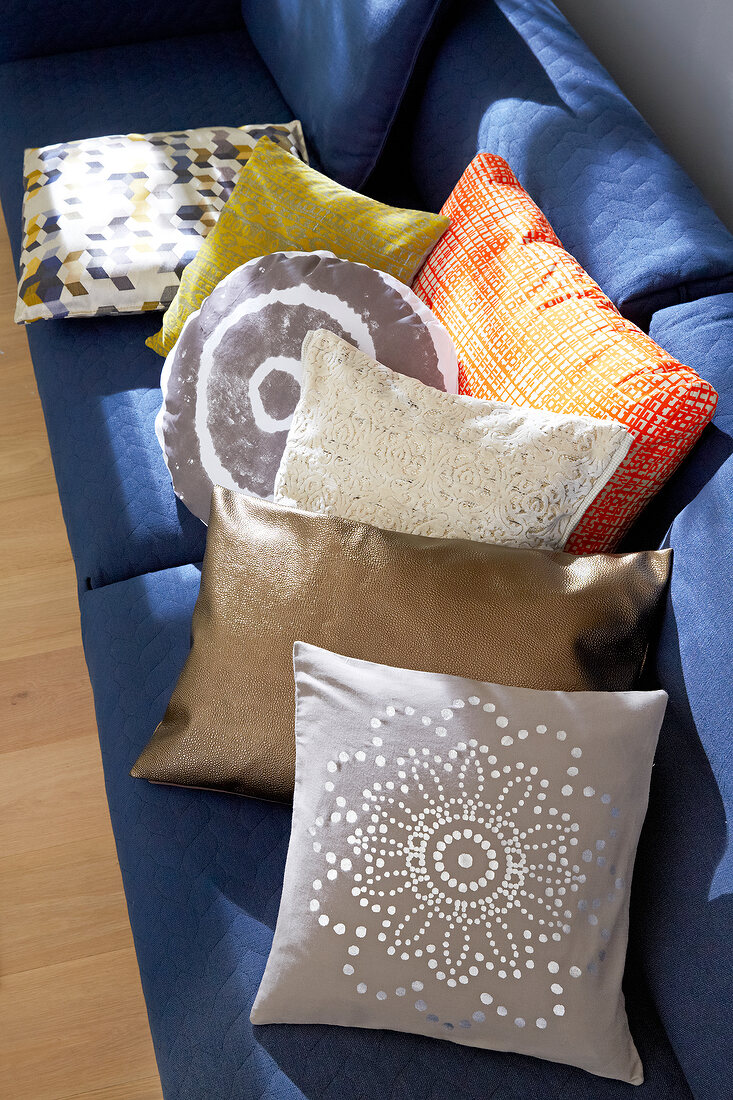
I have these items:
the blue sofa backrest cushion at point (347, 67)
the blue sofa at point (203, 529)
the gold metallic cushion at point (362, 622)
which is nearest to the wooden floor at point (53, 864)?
the blue sofa at point (203, 529)

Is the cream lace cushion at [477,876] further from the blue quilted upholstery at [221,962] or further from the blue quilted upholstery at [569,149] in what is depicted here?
the blue quilted upholstery at [569,149]

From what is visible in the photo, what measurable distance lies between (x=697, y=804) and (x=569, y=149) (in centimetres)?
92

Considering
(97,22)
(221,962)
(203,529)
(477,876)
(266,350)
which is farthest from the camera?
(97,22)

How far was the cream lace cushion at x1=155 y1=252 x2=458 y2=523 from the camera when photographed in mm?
1227

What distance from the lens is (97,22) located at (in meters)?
2.07

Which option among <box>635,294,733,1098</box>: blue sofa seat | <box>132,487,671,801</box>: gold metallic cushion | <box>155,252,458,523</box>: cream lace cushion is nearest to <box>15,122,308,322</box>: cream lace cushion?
<box>155,252,458,523</box>: cream lace cushion

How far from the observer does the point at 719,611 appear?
92 centimetres

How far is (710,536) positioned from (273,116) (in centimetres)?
142

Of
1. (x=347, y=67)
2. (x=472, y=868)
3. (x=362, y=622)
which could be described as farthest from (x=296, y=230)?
(x=472, y=868)

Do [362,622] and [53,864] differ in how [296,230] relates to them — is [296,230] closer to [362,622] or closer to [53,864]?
[362,622]

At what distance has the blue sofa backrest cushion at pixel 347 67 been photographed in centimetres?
152

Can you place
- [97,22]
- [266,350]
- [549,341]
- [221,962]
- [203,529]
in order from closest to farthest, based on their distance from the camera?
1. [221,962]
2. [549,341]
3. [266,350]
4. [203,529]
5. [97,22]

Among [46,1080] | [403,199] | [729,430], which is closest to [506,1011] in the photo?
[729,430]

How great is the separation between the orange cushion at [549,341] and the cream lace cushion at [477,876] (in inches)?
10.7
